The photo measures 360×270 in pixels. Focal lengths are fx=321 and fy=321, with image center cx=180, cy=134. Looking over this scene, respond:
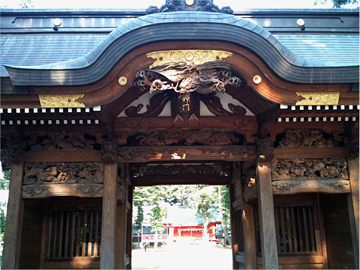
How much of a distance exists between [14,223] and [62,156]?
1.31 m

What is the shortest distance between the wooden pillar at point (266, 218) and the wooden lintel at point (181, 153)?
359mm

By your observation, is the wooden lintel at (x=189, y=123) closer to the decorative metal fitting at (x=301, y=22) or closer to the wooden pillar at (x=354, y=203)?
the wooden pillar at (x=354, y=203)

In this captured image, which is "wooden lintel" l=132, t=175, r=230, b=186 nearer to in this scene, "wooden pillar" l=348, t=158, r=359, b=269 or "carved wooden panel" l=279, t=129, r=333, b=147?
"carved wooden panel" l=279, t=129, r=333, b=147

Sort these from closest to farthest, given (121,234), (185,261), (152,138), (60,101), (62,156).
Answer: (60,101) → (62,156) → (152,138) → (121,234) → (185,261)

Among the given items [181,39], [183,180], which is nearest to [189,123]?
[181,39]

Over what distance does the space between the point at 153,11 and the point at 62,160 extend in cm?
300

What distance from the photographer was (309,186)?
5594mm

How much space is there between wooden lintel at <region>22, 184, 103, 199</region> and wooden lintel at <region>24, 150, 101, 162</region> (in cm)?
46

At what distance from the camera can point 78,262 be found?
6.57 meters

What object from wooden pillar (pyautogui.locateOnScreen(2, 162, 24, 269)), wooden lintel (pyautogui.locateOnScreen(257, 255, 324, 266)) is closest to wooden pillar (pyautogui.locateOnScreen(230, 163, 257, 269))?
wooden lintel (pyautogui.locateOnScreen(257, 255, 324, 266))

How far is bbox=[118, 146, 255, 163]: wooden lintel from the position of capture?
5684mm

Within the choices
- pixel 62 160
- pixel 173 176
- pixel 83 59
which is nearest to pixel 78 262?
pixel 62 160

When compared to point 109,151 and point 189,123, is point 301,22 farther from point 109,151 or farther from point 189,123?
point 109,151

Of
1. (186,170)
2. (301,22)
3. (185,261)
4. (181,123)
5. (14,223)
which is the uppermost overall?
(301,22)
